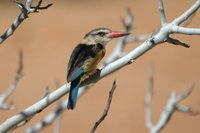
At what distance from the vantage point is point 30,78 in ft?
23.1

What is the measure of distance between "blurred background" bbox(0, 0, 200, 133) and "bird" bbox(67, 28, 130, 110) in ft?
9.68

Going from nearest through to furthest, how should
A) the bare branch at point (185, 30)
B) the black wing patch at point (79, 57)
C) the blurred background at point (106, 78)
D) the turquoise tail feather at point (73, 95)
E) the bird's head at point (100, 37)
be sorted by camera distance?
1. the bare branch at point (185, 30)
2. the turquoise tail feather at point (73, 95)
3. the black wing patch at point (79, 57)
4. the bird's head at point (100, 37)
5. the blurred background at point (106, 78)

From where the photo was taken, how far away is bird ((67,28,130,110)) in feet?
7.15

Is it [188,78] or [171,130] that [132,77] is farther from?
[171,130]

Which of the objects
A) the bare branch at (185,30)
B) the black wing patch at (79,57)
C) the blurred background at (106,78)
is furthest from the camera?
the blurred background at (106,78)

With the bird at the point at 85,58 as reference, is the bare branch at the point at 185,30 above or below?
above

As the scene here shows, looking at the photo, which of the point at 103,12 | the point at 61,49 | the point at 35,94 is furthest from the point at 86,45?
the point at 103,12

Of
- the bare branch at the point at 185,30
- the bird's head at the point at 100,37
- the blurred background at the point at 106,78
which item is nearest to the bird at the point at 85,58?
the bird's head at the point at 100,37

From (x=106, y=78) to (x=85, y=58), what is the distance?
428 centimetres

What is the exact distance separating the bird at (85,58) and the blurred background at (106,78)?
295 centimetres

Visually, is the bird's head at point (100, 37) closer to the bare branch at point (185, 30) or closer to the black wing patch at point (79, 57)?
the black wing patch at point (79, 57)

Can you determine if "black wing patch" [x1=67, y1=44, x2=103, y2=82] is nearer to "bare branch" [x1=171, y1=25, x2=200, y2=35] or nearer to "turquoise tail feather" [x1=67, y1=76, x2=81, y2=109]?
"turquoise tail feather" [x1=67, y1=76, x2=81, y2=109]

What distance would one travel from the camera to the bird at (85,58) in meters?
2.18

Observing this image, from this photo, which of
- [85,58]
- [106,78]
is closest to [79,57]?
[85,58]
